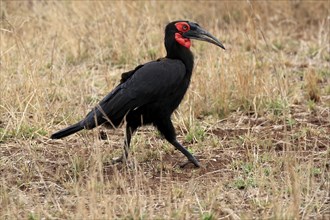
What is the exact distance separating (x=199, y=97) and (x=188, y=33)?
4.05ft

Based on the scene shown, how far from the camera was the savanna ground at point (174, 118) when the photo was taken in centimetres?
415

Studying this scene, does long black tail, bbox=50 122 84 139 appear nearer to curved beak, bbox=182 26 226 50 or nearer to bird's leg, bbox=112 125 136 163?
bird's leg, bbox=112 125 136 163

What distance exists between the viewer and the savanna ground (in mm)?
4152

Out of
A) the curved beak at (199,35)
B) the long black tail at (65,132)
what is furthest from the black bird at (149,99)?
the curved beak at (199,35)

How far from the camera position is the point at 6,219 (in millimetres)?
3975

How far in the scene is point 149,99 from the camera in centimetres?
479

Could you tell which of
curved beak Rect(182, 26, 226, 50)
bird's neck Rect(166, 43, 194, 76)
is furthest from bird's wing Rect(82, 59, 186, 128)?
curved beak Rect(182, 26, 226, 50)

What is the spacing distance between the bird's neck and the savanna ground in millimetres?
667

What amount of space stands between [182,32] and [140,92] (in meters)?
0.59

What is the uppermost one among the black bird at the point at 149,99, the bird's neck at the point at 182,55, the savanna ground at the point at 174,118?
the bird's neck at the point at 182,55

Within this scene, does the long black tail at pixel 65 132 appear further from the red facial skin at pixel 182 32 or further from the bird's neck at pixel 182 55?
the red facial skin at pixel 182 32

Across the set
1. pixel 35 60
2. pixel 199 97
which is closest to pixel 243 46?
pixel 199 97

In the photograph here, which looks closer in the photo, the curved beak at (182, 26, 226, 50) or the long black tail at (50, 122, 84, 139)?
the long black tail at (50, 122, 84, 139)

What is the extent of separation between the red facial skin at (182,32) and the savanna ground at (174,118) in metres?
0.81
